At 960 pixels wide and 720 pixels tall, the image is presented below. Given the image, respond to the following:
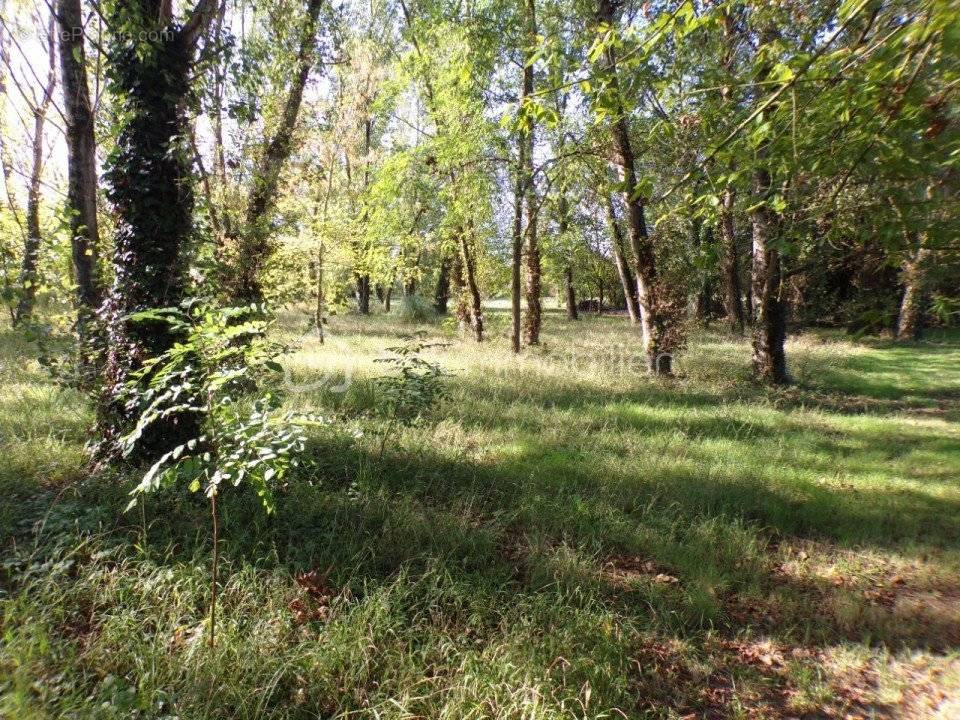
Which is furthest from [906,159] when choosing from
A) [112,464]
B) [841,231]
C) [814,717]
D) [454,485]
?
[112,464]

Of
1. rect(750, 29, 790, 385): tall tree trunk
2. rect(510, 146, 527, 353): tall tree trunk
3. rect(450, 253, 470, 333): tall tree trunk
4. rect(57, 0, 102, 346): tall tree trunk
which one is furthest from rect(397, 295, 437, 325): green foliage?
rect(57, 0, 102, 346): tall tree trunk

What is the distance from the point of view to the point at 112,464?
4.65 m

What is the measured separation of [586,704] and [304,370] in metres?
8.51

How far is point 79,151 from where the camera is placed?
5812 millimetres

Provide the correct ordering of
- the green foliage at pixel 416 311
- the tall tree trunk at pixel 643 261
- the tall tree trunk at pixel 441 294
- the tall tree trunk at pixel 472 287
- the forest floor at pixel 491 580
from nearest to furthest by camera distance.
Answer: the forest floor at pixel 491 580, the tall tree trunk at pixel 643 261, the tall tree trunk at pixel 472 287, the green foliage at pixel 416 311, the tall tree trunk at pixel 441 294

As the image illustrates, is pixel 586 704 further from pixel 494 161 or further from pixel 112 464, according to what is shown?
pixel 494 161

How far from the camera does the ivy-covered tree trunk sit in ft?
15.3

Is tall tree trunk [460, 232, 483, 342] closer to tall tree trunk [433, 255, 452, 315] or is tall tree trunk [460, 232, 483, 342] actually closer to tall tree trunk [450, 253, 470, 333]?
tall tree trunk [450, 253, 470, 333]

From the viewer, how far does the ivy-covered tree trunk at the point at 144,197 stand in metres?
4.68

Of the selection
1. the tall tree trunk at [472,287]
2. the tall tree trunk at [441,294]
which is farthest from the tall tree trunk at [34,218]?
the tall tree trunk at [441,294]

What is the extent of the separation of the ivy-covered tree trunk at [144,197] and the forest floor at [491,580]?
830 millimetres

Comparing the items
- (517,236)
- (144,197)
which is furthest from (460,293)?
(144,197)

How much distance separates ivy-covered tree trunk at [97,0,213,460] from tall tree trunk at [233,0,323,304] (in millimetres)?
3230

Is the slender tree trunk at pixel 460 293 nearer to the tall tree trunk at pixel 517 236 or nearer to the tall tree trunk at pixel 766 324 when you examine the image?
the tall tree trunk at pixel 517 236
